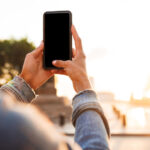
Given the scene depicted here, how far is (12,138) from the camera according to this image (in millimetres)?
537

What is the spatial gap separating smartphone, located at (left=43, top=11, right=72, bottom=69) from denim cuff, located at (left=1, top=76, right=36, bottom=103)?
1.17ft

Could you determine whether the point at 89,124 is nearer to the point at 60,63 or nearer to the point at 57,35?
the point at 60,63

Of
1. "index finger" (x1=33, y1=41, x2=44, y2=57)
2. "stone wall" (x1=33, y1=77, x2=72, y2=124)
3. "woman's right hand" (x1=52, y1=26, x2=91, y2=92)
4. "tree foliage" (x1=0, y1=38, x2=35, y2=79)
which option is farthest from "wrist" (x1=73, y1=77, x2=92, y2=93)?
"tree foliage" (x1=0, y1=38, x2=35, y2=79)

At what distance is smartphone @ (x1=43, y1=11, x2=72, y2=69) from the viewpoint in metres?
1.80

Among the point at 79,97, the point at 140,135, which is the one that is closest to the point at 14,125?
the point at 79,97

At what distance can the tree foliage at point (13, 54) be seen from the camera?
47.7m

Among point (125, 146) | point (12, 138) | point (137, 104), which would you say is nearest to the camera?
point (12, 138)

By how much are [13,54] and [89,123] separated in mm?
47970

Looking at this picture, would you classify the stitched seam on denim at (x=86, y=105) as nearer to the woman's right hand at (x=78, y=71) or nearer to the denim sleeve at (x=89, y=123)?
the denim sleeve at (x=89, y=123)

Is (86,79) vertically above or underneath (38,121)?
underneath

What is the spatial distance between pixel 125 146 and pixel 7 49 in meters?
38.7

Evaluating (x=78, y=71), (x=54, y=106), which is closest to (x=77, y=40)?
(x=78, y=71)

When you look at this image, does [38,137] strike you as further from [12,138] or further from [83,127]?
[83,127]

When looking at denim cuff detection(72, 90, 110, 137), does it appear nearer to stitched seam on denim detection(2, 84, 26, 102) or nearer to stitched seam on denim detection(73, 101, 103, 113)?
stitched seam on denim detection(73, 101, 103, 113)
